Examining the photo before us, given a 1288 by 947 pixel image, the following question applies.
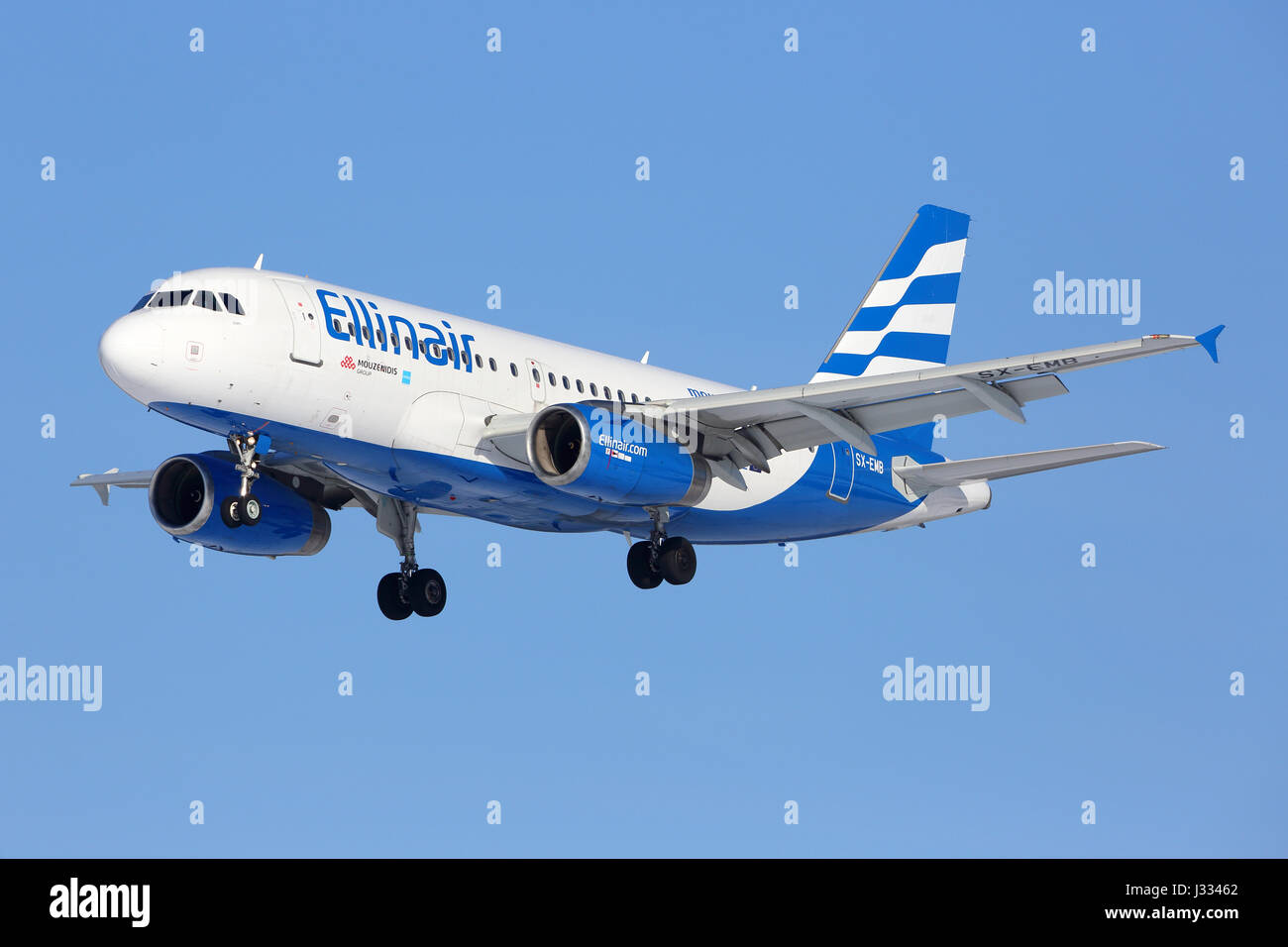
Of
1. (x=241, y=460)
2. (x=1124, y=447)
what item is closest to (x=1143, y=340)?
(x=1124, y=447)

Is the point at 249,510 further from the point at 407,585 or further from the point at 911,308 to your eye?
the point at 911,308

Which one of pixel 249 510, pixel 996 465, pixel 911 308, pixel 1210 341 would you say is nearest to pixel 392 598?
pixel 249 510

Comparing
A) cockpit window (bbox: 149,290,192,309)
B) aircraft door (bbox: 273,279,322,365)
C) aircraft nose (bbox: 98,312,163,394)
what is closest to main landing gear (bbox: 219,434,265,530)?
aircraft door (bbox: 273,279,322,365)

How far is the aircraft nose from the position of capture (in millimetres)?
31391

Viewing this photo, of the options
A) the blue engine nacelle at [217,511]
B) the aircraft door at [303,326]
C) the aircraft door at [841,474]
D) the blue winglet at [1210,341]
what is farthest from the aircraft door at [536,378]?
the blue winglet at [1210,341]

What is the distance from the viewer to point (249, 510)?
1352 inches

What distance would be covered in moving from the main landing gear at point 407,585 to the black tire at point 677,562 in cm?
568

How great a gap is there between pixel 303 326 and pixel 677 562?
32.9 feet

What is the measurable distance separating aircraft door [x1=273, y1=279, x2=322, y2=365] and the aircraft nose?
2545 mm

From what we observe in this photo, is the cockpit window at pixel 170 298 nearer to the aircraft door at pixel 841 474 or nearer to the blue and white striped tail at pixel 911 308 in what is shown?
the aircraft door at pixel 841 474

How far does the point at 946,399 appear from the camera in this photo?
34969 mm

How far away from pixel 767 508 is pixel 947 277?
11.2 metres

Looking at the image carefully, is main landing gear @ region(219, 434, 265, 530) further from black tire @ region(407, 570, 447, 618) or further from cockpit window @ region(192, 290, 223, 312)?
black tire @ region(407, 570, 447, 618)

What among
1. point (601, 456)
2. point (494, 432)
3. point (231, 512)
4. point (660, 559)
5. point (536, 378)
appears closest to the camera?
point (231, 512)
